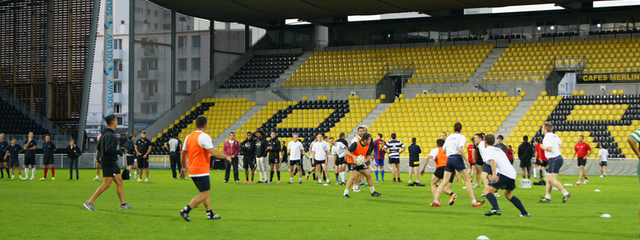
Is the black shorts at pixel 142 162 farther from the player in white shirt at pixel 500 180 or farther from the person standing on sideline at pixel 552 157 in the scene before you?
the player in white shirt at pixel 500 180

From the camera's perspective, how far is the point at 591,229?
9.42 meters

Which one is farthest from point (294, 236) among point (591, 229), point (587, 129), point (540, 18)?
point (540, 18)

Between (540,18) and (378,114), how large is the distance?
513 inches

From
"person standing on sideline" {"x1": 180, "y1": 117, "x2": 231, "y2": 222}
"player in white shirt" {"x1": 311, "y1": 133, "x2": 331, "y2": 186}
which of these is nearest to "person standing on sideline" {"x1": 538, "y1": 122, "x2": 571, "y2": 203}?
"person standing on sideline" {"x1": 180, "y1": 117, "x2": 231, "y2": 222}

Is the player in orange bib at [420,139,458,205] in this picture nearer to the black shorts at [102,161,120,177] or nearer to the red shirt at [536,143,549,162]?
the red shirt at [536,143,549,162]

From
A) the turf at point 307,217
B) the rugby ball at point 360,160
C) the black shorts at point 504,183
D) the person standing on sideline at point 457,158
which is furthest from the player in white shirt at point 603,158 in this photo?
the black shorts at point 504,183

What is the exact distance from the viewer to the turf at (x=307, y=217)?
28.8 feet

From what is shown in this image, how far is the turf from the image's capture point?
8.78 metres

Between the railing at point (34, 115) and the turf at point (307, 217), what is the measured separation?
22.0m

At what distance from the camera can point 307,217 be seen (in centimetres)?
1076

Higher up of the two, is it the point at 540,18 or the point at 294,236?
the point at 540,18

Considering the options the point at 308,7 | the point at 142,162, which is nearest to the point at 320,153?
the point at 142,162

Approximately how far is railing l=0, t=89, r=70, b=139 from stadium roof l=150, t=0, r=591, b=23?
905 cm

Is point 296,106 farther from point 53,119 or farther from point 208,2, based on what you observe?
point 53,119
